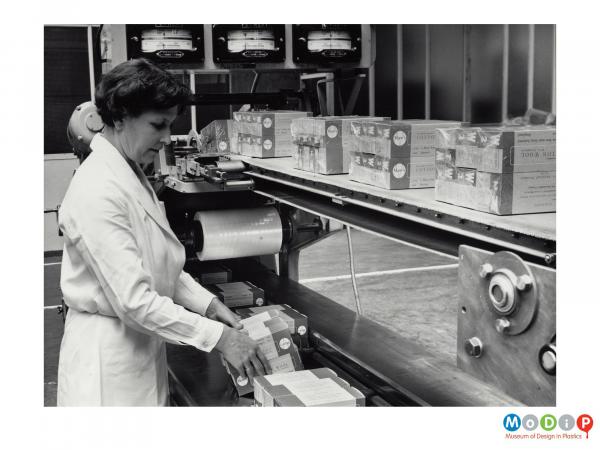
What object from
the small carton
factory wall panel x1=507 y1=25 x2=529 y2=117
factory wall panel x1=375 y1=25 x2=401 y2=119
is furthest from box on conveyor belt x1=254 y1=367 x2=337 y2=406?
factory wall panel x1=375 y1=25 x2=401 y2=119

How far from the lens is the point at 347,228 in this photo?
134 inches

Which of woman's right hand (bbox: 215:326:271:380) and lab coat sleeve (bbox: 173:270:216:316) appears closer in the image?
woman's right hand (bbox: 215:326:271:380)

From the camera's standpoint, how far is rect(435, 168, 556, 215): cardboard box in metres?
1.63

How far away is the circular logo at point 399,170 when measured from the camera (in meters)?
2.06

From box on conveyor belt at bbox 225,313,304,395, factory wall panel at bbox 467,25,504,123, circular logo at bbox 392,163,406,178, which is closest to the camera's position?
circular logo at bbox 392,163,406,178

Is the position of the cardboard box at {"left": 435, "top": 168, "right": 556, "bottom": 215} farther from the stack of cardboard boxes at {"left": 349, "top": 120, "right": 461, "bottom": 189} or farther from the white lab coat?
the white lab coat

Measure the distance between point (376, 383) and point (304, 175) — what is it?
33.0 inches

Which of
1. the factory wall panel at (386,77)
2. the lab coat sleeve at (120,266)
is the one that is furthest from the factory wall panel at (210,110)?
the lab coat sleeve at (120,266)

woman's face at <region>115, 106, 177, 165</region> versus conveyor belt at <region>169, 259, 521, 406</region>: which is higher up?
woman's face at <region>115, 106, 177, 165</region>

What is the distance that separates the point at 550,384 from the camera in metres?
1.43
